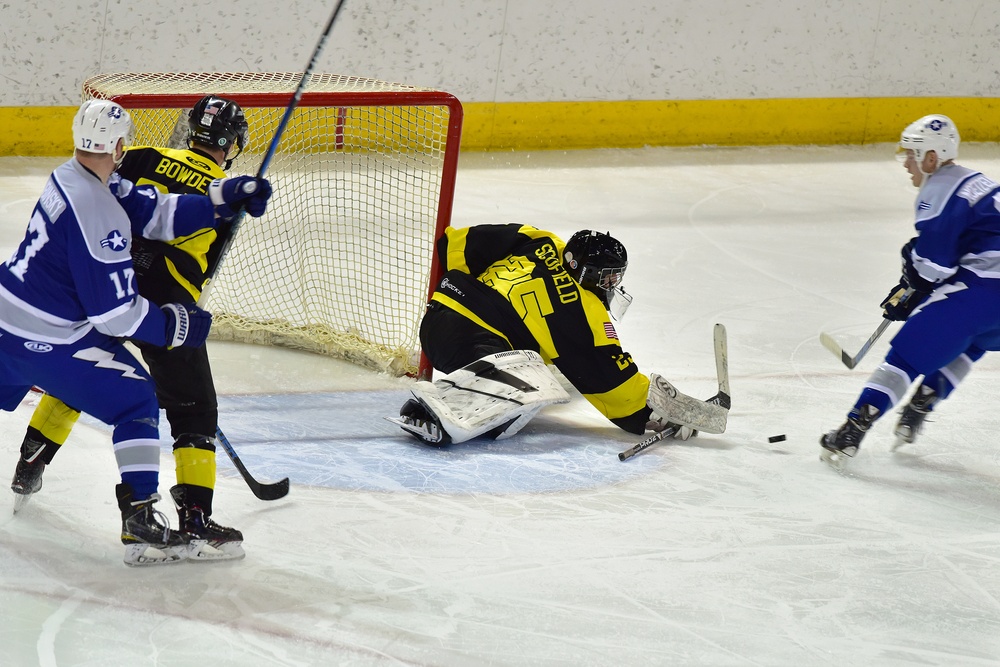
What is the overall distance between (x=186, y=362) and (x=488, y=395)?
1.04 m

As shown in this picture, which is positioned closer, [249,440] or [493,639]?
[493,639]

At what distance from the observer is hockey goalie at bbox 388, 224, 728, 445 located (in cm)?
357

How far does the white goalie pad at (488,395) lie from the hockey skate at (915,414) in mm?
1119

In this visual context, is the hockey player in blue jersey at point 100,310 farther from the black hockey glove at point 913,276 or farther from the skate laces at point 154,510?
the black hockey glove at point 913,276

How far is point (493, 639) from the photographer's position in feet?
8.31

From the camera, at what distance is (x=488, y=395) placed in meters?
3.57

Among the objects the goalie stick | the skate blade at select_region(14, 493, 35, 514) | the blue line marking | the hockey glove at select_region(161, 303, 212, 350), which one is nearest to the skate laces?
the hockey glove at select_region(161, 303, 212, 350)

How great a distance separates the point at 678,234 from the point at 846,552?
322 cm

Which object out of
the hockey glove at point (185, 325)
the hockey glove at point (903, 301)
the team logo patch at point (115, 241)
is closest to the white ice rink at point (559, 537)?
the hockey glove at point (903, 301)

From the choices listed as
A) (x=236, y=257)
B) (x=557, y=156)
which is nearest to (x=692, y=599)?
(x=236, y=257)

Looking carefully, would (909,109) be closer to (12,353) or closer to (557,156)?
(557,156)

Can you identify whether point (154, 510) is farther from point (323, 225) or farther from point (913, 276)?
point (913, 276)

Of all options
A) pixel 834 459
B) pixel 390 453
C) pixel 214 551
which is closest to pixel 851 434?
pixel 834 459

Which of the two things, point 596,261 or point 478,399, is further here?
point 596,261
